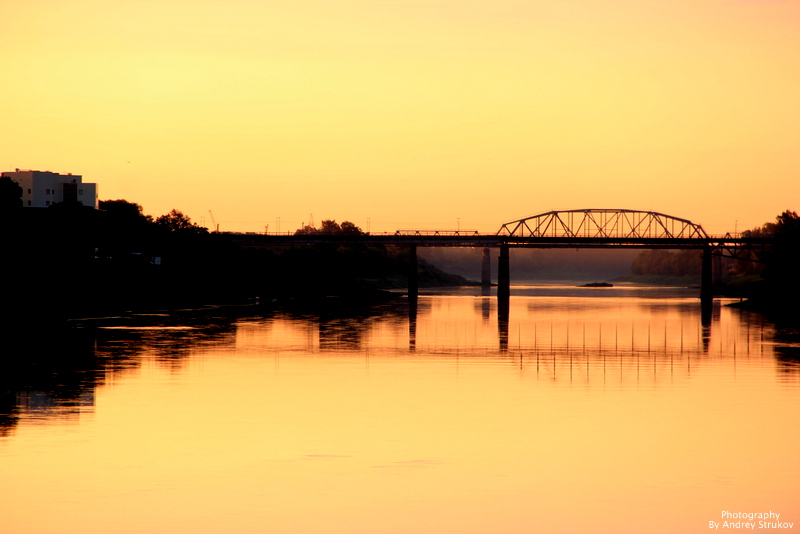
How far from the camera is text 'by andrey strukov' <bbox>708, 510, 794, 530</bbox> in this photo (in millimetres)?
21734

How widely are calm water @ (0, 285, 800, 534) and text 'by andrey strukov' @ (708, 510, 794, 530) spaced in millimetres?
173

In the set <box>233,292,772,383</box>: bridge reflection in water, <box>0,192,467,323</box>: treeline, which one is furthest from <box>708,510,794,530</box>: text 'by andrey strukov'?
<box>0,192,467,323</box>: treeline

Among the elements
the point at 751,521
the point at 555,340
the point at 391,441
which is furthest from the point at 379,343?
the point at 751,521

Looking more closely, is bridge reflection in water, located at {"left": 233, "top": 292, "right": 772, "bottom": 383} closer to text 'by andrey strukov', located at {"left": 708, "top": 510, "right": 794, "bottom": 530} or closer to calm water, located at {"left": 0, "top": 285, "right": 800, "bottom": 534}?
calm water, located at {"left": 0, "top": 285, "right": 800, "bottom": 534}

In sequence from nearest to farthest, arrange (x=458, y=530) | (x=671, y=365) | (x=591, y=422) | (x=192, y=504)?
(x=458, y=530), (x=192, y=504), (x=591, y=422), (x=671, y=365)

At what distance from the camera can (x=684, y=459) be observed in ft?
94.8

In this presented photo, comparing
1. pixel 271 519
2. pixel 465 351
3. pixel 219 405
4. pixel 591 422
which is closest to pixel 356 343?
pixel 465 351

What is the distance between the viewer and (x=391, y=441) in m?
31.5

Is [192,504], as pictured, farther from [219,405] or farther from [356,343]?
[356,343]

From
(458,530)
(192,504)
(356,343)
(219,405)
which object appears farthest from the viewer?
(356,343)

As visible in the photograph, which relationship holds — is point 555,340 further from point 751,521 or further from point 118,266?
point 118,266

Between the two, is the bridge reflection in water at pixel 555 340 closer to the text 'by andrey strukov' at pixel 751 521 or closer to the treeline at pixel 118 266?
the text 'by andrey strukov' at pixel 751 521

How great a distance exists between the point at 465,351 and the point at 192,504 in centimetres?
4547

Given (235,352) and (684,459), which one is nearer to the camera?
(684,459)
